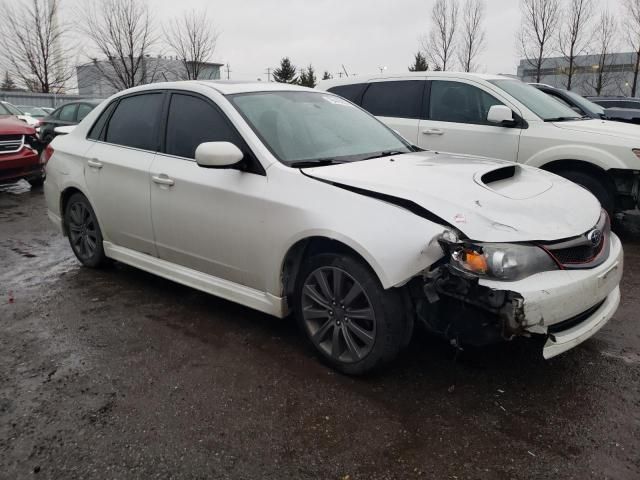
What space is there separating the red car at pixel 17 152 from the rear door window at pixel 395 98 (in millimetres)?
5798

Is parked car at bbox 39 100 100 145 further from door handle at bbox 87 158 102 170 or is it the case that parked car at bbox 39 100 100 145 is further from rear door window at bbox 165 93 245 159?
rear door window at bbox 165 93 245 159

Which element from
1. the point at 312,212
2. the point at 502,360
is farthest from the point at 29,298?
the point at 502,360

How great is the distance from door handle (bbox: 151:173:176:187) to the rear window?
3686mm

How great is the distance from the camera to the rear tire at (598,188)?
5578 millimetres

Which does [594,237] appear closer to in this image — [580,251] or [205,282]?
[580,251]

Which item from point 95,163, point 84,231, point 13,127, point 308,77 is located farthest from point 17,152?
point 308,77

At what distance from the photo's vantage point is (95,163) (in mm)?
4488

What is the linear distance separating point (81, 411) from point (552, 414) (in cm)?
242

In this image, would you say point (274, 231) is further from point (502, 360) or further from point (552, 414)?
point (552, 414)

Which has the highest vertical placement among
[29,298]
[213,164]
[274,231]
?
[213,164]

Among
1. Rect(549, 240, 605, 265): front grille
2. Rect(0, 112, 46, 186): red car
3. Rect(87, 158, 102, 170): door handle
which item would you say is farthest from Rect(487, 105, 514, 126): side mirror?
Rect(0, 112, 46, 186): red car

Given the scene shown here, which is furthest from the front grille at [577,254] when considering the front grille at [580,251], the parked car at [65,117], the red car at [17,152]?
the parked car at [65,117]

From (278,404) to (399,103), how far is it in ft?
15.8

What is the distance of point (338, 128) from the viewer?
12.6 feet
